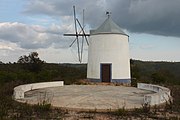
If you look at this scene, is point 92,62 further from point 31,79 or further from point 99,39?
point 31,79

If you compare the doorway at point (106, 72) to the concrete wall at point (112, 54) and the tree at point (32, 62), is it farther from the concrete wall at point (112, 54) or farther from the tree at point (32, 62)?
the tree at point (32, 62)

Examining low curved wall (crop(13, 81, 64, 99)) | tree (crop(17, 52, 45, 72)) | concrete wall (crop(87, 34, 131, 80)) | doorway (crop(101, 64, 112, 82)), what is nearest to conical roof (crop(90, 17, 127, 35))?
concrete wall (crop(87, 34, 131, 80))

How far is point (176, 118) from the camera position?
24.4 ft

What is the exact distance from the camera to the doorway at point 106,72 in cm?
1988

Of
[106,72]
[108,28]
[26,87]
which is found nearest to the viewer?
[26,87]

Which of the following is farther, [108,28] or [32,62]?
[32,62]

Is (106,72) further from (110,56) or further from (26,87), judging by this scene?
(26,87)

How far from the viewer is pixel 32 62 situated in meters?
28.1

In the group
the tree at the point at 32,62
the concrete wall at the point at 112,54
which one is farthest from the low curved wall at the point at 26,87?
the tree at the point at 32,62

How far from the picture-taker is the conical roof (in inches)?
784

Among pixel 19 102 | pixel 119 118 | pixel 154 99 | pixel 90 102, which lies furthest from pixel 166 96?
pixel 19 102

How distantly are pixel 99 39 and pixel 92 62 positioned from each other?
1.69 metres

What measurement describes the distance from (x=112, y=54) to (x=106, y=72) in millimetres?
1285

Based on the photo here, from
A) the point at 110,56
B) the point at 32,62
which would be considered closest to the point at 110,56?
the point at 110,56
